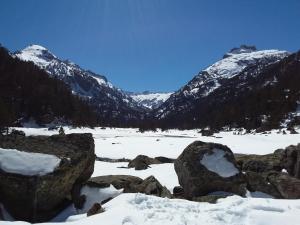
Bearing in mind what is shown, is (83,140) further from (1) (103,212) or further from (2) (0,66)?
(2) (0,66)

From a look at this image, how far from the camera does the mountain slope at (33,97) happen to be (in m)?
113

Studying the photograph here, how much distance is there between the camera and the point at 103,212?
11789 mm

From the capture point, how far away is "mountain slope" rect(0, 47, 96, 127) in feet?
370

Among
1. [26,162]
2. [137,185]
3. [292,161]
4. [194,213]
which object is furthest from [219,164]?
[26,162]

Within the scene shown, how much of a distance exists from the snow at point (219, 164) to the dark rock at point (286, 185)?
168 cm

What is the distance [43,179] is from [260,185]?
29.6 ft

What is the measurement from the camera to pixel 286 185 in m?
16.0

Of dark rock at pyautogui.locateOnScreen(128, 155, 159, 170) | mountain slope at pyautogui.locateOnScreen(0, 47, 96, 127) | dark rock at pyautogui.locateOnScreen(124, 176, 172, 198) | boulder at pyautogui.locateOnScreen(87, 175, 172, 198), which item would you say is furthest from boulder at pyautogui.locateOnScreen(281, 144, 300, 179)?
mountain slope at pyautogui.locateOnScreen(0, 47, 96, 127)

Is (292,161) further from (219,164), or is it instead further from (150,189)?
(150,189)

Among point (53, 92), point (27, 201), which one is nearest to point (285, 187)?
point (27, 201)

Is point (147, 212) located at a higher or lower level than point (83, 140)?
lower

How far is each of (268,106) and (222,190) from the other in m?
111

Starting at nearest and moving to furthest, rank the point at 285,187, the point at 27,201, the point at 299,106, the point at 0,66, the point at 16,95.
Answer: the point at 27,201, the point at 285,187, the point at 299,106, the point at 16,95, the point at 0,66

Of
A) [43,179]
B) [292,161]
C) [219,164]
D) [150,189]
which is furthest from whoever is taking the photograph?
[292,161]
